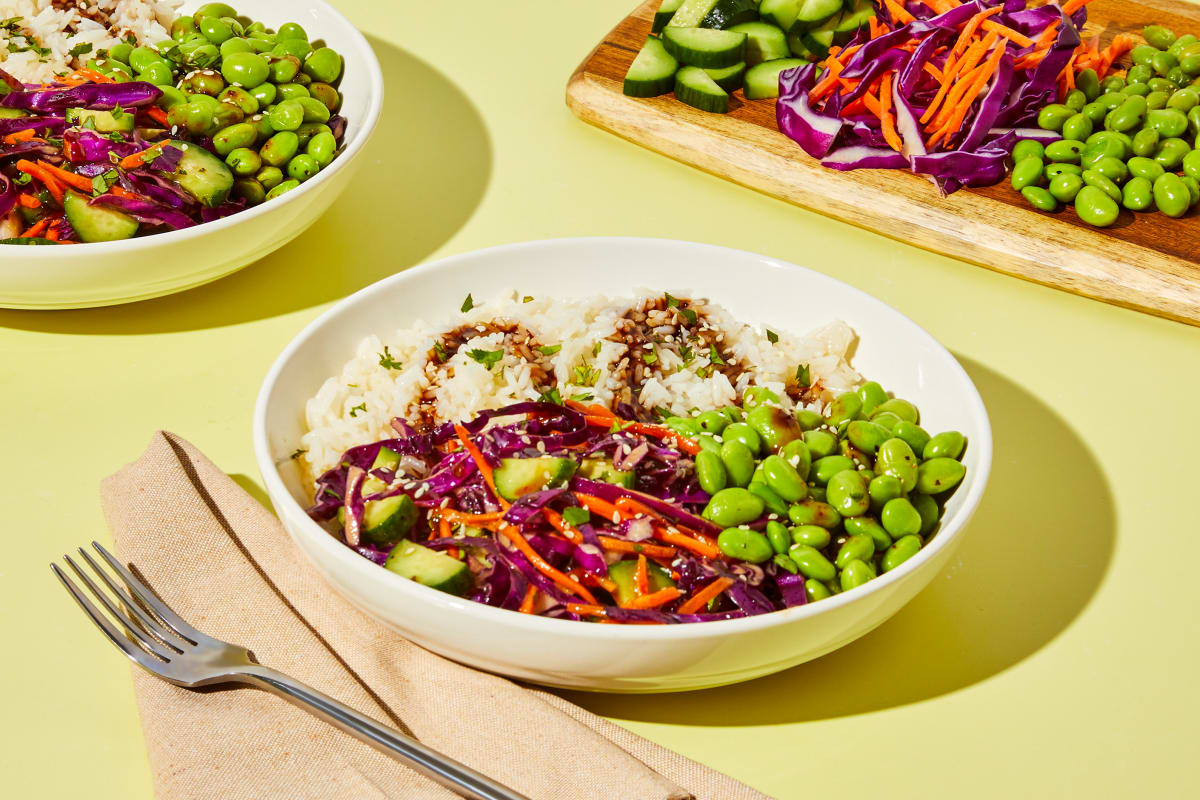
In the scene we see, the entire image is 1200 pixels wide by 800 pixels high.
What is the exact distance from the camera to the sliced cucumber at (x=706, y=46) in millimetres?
3311

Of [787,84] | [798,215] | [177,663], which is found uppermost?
[787,84]

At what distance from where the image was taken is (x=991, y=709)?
1.85 meters

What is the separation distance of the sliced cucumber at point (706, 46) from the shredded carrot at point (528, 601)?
2199mm

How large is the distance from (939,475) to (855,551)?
262 millimetres

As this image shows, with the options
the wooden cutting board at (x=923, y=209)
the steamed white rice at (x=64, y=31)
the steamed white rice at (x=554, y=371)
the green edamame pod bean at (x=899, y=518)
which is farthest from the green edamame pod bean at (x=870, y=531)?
the steamed white rice at (x=64, y=31)

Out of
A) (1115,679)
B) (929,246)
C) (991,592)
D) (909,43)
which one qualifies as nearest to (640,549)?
(991,592)

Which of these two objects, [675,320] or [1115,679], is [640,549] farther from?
[1115,679]

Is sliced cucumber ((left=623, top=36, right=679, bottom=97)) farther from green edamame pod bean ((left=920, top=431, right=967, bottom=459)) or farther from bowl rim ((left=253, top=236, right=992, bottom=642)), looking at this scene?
green edamame pod bean ((left=920, top=431, right=967, bottom=459))

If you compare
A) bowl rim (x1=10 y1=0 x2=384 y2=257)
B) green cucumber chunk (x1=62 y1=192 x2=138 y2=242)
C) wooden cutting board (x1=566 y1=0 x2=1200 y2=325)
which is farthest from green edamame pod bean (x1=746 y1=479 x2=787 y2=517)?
green cucumber chunk (x1=62 y1=192 x2=138 y2=242)

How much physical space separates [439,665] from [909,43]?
242 cm

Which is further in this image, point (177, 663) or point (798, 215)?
point (798, 215)

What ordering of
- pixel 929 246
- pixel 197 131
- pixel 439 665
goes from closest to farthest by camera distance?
pixel 439 665, pixel 197 131, pixel 929 246

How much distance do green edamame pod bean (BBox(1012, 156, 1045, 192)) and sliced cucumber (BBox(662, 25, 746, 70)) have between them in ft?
3.08

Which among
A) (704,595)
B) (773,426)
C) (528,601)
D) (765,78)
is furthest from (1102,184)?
(528,601)
